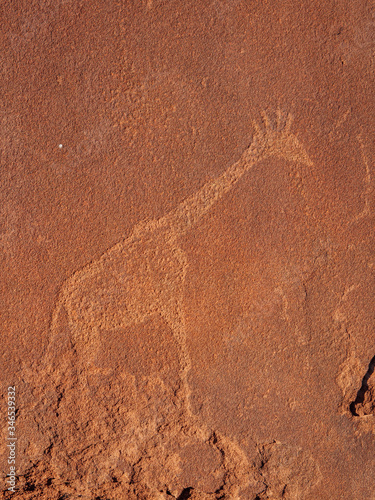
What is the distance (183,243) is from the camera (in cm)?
155

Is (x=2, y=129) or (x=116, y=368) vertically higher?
(x=2, y=129)

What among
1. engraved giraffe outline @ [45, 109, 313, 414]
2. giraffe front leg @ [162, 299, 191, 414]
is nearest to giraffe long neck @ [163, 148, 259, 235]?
engraved giraffe outline @ [45, 109, 313, 414]

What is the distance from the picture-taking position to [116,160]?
5.00ft

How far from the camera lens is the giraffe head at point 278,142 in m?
1.56

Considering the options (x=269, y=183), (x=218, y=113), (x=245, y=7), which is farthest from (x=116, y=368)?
(x=245, y=7)

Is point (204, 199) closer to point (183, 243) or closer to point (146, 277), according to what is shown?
point (183, 243)

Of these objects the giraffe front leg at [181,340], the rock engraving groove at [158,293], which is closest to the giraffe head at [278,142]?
the rock engraving groove at [158,293]

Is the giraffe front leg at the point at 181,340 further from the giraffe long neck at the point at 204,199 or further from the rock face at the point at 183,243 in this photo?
the giraffe long neck at the point at 204,199

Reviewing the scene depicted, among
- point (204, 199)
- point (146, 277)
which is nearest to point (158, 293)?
point (146, 277)

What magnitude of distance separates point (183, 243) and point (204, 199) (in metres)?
0.18

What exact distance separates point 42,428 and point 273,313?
932 mm

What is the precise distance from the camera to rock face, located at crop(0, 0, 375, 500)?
151 cm

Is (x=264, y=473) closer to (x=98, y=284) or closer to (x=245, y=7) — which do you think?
(x=98, y=284)

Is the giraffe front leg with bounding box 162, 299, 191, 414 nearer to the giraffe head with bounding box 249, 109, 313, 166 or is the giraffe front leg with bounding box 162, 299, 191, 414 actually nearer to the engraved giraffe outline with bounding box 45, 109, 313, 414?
the engraved giraffe outline with bounding box 45, 109, 313, 414
